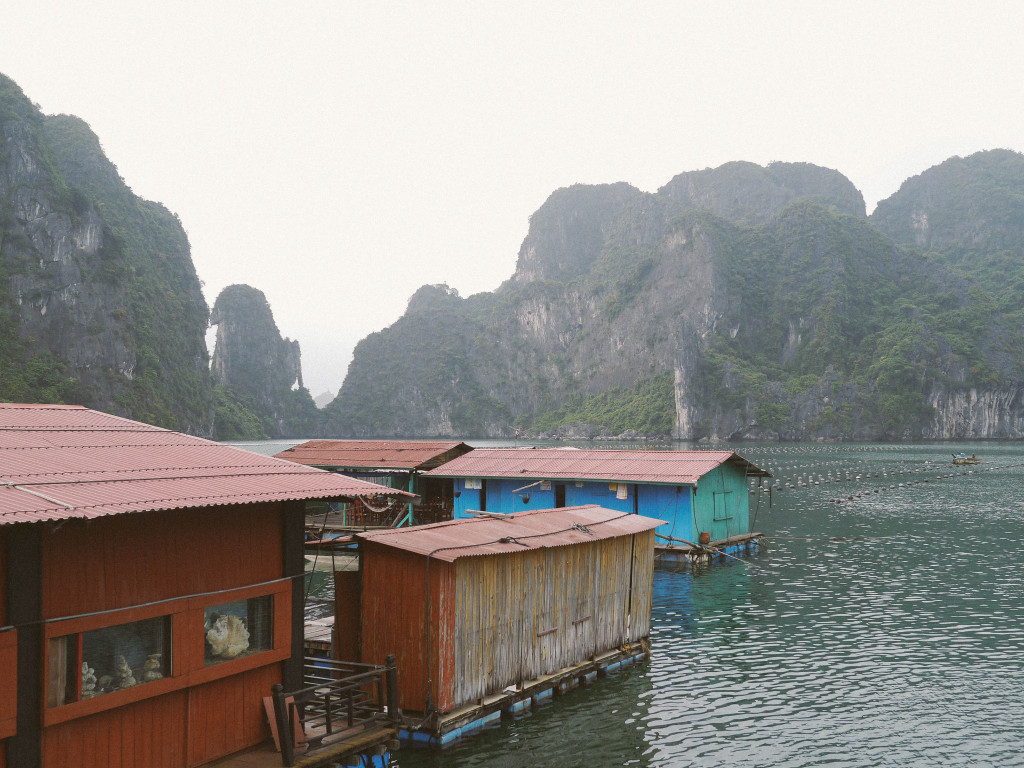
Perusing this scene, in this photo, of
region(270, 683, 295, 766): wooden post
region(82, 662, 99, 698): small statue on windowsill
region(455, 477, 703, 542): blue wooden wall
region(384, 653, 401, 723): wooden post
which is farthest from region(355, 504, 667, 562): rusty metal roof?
region(455, 477, 703, 542): blue wooden wall

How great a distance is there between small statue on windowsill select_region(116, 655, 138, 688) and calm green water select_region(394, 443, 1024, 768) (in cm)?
533

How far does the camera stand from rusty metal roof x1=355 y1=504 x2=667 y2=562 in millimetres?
13523

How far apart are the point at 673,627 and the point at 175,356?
446ft

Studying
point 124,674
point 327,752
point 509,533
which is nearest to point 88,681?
point 124,674

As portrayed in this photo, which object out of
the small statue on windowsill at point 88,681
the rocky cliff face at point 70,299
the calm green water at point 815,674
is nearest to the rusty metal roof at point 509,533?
the calm green water at point 815,674

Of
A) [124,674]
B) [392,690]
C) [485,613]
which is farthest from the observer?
[485,613]

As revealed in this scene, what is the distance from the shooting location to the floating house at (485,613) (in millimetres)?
12953

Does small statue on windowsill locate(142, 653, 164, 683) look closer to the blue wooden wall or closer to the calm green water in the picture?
the calm green water

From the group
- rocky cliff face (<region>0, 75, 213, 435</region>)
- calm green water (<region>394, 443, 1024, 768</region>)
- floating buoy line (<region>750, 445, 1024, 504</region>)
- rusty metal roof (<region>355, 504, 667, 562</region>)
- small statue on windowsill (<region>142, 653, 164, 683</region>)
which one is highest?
rocky cliff face (<region>0, 75, 213, 435</region>)

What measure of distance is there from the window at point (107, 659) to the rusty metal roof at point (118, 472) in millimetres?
1522

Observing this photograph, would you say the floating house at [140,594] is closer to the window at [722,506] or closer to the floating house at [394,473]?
the floating house at [394,473]

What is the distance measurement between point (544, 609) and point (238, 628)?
22.3ft

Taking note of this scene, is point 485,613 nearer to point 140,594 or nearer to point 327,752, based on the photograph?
point 327,752

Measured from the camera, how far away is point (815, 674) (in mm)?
18562
